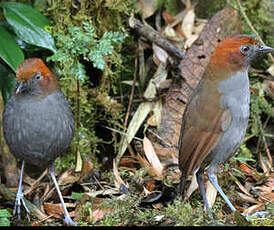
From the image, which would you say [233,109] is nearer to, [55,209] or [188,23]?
[55,209]

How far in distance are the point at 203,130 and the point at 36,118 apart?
148 centimetres

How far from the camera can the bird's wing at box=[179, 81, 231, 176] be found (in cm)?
400

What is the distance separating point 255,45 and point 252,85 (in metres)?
1.70

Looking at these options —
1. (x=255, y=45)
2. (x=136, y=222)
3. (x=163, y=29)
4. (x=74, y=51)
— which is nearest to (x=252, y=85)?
(x=163, y=29)

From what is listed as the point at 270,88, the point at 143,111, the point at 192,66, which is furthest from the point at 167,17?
the point at 270,88

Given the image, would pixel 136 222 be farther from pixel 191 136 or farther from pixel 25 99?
pixel 25 99

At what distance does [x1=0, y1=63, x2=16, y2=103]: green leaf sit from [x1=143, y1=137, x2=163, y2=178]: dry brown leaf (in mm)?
1542

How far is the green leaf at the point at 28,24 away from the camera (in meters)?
4.89

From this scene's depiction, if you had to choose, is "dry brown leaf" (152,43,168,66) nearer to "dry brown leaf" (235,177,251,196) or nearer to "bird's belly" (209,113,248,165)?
"dry brown leaf" (235,177,251,196)

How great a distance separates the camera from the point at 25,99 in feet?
14.0

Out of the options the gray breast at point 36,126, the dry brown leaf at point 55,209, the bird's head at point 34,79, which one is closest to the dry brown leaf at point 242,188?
the dry brown leaf at point 55,209

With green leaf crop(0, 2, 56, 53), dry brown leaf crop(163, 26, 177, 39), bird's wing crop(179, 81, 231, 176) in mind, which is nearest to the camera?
bird's wing crop(179, 81, 231, 176)

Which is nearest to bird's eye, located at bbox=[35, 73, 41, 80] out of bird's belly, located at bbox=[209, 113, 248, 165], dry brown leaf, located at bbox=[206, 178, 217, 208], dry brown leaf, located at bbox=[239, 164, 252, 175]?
bird's belly, located at bbox=[209, 113, 248, 165]

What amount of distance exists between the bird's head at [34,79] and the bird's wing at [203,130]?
132 cm
